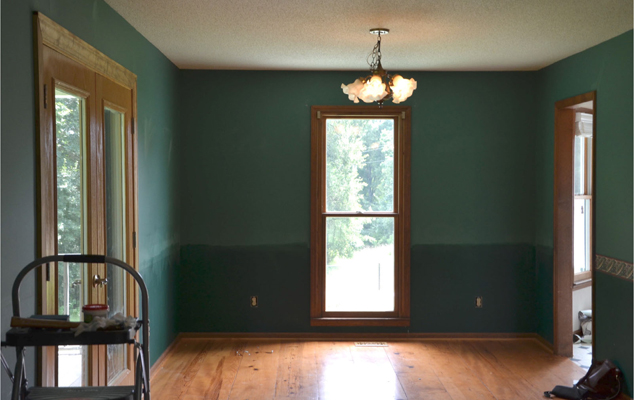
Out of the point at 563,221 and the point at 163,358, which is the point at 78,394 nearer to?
the point at 163,358

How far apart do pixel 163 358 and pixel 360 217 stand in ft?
7.49

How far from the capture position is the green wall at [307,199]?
594 cm

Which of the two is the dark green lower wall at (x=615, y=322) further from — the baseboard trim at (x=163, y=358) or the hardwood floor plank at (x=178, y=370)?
the baseboard trim at (x=163, y=358)

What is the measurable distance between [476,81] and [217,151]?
264cm

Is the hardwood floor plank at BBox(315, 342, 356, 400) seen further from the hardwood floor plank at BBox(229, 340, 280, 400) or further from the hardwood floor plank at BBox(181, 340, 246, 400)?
the hardwood floor plank at BBox(181, 340, 246, 400)

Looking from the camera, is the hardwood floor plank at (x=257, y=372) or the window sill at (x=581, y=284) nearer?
the hardwood floor plank at (x=257, y=372)

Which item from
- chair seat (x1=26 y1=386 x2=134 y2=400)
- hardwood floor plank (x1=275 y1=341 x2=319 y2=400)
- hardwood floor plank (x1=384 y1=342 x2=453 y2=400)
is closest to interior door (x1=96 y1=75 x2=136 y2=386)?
hardwood floor plank (x1=275 y1=341 x2=319 y2=400)

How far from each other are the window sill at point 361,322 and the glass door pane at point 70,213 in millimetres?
2967

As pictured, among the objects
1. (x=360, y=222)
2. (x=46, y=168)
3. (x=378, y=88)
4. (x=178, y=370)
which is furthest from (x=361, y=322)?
(x=46, y=168)

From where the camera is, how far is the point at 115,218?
12.8ft

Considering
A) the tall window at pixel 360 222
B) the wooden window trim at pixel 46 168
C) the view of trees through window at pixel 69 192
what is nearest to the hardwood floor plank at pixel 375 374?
the tall window at pixel 360 222

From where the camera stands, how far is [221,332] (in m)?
6.00

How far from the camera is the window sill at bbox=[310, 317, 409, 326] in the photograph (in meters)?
6.00

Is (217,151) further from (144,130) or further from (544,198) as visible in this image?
(544,198)
